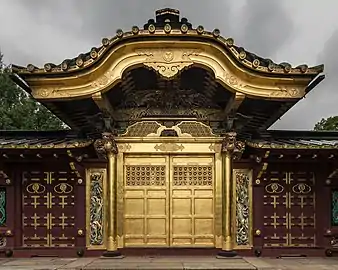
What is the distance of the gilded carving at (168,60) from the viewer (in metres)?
8.79

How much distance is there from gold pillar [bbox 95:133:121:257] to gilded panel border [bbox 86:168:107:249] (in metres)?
0.27

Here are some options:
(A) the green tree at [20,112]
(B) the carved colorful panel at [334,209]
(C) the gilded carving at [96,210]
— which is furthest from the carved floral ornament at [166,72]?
(A) the green tree at [20,112]

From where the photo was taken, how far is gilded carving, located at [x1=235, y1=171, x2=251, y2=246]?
10.1 meters

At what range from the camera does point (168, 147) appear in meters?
10.1

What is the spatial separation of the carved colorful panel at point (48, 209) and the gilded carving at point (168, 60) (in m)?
2.97

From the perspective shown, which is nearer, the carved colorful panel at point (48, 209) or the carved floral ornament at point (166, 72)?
the carved floral ornament at point (166, 72)

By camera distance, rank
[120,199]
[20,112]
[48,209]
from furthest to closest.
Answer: [20,112] → [48,209] → [120,199]

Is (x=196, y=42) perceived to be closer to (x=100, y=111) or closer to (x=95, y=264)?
(x=100, y=111)

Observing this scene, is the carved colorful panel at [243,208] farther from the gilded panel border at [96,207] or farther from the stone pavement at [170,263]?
the gilded panel border at [96,207]

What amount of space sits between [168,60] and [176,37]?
1.34 feet

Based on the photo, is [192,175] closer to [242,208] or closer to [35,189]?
[242,208]

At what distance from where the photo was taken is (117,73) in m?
8.93

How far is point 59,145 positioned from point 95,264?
2.26m

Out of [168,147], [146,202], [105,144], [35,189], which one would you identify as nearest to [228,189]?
[168,147]
